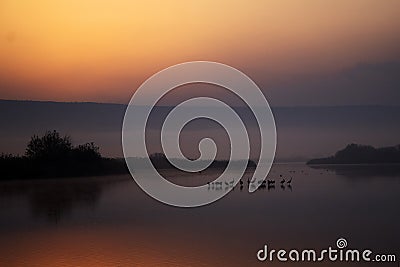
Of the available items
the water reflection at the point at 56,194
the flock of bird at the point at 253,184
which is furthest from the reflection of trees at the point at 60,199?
the flock of bird at the point at 253,184

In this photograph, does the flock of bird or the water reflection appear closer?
the water reflection

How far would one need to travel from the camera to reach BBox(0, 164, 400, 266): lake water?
14.8 metres

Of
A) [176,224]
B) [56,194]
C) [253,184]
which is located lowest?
[176,224]

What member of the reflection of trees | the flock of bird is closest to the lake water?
the reflection of trees

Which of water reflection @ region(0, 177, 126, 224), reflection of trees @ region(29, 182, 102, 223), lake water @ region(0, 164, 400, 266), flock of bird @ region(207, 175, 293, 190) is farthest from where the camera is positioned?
flock of bird @ region(207, 175, 293, 190)

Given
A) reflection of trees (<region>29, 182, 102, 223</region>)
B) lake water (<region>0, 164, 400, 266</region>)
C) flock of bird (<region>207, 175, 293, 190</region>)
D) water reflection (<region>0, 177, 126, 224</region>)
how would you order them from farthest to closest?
flock of bird (<region>207, 175, 293, 190</region>) → water reflection (<region>0, 177, 126, 224</region>) → reflection of trees (<region>29, 182, 102, 223</region>) → lake water (<region>0, 164, 400, 266</region>)

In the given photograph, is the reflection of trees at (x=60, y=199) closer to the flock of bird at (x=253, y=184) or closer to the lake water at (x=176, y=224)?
the lake water at (x=176, y=224)

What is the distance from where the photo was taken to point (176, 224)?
20.1 m

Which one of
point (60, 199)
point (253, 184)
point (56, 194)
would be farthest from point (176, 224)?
point (253, 184)

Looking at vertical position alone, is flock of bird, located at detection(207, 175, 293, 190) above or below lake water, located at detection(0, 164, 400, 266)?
above

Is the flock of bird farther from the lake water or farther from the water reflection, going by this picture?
the water reflection

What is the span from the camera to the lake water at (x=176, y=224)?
14.8 meters

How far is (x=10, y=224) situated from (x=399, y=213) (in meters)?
13.4

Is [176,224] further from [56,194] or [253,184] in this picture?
[253,184]
